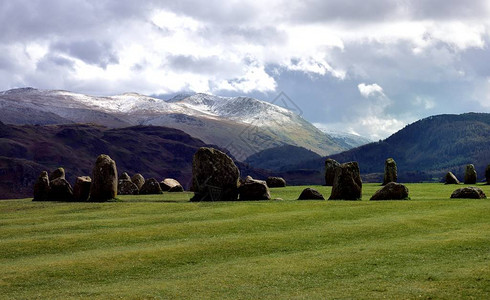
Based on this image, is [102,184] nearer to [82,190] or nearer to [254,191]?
[82,190]

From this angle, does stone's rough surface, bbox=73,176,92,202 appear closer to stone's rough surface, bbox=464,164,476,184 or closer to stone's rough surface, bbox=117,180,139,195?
stone's rough surface, bbox=117,180,139,195

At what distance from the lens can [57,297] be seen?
61.2 ft

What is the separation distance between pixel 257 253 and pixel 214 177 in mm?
26239

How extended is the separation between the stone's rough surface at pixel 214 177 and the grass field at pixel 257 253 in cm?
1001

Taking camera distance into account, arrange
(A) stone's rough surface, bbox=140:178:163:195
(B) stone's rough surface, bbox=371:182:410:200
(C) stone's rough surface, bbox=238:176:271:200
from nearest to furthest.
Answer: (B) stone's rough surface, bbox=371:182:410:200 < (C) stone's rough surface, bbox=238:176:271:200 < (A) stone's rough surface, bbox=140:178:163:195

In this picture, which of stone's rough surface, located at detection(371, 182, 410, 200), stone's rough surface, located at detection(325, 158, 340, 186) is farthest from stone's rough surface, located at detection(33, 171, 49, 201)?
stone's rough surface, located at detection(325, 158, 340, 186)

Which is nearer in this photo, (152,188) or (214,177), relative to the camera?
(214,177)

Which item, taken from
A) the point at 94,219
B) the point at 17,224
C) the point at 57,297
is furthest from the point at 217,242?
the point at 17,224

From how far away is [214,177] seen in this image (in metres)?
50.9

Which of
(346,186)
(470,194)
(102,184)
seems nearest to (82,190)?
(102,184)

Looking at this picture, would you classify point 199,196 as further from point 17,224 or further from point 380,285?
point 380,285

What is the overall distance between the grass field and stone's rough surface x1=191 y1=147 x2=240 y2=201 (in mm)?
10012

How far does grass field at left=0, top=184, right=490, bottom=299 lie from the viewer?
1828cm

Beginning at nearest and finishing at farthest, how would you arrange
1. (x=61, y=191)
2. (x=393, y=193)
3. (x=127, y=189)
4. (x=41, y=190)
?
(x=393, y=193)
(x=61, y=191)
(x=41, y=190)
(x=127, y=189)
